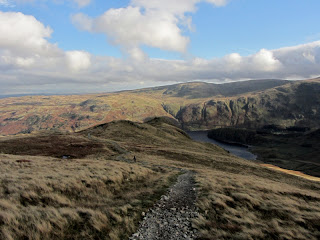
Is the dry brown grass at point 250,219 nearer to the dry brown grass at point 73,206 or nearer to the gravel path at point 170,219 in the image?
the gravel path at point 170,219

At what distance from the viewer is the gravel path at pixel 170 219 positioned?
33.7 feet

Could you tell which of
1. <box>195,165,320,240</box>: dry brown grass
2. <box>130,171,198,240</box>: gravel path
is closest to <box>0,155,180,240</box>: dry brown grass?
<box>130,171,198,240</box>: gravel path

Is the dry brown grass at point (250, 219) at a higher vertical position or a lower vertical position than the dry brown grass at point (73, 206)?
lower

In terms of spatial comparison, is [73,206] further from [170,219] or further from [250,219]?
[250,219]

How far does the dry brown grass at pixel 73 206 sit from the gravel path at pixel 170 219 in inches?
28.9

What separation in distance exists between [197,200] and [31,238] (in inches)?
456

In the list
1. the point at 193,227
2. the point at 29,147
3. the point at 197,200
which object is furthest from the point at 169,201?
the point at 29,147

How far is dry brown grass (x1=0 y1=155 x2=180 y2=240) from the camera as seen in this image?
9492mm

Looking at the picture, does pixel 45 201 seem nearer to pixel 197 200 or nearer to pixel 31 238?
pixel 31 238

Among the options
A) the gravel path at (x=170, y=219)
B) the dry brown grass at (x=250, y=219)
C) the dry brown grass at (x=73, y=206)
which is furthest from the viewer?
the dry brown grass at (x=250, y=219)

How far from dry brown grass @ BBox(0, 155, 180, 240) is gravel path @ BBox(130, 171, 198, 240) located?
0.73 metres

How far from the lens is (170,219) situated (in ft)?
40.0

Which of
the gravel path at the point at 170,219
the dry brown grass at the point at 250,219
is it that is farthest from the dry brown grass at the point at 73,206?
the dry brown grass at the point at 250,219

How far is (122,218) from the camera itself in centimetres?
1159
